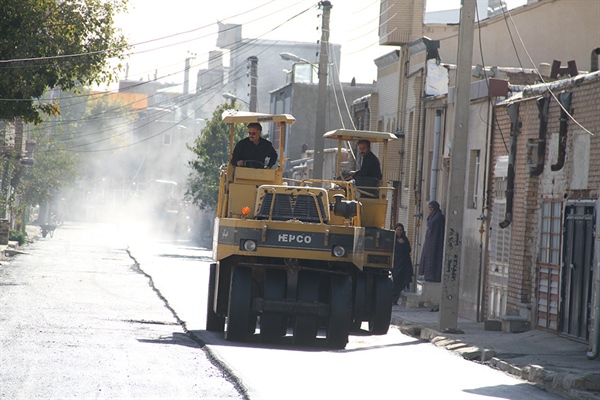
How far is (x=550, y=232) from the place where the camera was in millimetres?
18625

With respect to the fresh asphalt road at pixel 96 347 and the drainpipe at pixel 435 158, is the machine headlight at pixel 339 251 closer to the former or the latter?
the fresh asphalt road at pixel 96 347

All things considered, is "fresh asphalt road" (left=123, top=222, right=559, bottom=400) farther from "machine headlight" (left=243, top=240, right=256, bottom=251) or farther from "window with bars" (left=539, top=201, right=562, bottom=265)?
"window with bars" (left=539, top=201, right=562, bottom=265)

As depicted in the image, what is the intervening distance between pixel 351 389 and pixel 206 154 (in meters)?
53.7

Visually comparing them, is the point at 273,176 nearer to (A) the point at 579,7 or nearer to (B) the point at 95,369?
(B) the point at 95,369

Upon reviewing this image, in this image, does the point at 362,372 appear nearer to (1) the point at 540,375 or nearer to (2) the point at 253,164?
(1) the point at 540,375

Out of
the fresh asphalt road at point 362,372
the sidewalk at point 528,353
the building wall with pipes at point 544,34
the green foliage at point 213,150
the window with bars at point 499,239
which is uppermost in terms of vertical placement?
the building wall with pipes at point 544,34

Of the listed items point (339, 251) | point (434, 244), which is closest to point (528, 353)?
point (339, 251)

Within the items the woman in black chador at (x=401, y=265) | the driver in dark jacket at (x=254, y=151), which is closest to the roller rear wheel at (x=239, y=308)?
the driver in dark jacket at (x=254, y=151)

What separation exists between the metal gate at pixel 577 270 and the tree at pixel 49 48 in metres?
11.0

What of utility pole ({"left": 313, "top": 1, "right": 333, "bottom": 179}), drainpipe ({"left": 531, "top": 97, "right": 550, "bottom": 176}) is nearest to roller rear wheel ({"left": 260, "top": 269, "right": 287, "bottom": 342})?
drainpipe ({"left": 531, "top": 97, "right": 550, "bottom": 176})

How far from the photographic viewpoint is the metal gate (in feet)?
54.7

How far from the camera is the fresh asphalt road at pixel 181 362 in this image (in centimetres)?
1048

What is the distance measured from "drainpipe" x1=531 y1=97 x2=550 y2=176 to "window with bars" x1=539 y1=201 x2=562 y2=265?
2.07 feet

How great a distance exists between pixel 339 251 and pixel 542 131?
5.49 metres
